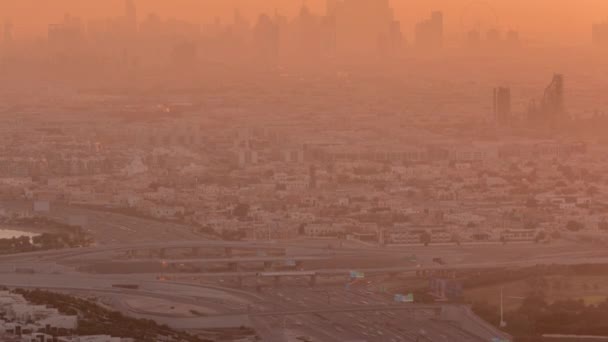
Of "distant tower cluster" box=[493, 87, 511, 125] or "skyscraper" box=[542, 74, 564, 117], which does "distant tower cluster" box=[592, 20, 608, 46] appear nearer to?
"distant tower cluster" box=[493, 87, 511, 125]

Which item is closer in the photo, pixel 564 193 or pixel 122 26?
pixel 564 193

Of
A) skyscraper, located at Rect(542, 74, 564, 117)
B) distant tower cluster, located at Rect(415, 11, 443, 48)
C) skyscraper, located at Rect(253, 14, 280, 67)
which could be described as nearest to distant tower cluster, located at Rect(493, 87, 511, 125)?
skyscraper, located at Rect(542, 74, 564, 117)

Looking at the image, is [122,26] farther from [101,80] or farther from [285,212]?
[285,212]

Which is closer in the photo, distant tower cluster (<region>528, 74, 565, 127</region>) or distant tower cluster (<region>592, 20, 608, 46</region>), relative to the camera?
distant tower cluster (<region>528, 74, 565, 127</region>)

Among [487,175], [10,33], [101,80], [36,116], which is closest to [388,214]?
[487,175]

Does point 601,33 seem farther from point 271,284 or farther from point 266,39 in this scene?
point 271,284

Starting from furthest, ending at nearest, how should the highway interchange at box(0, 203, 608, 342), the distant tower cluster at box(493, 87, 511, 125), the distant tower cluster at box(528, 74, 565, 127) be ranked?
1. the distant tower cluster at box(493, 87, 511, 125)
2. the distant tower cluster at box(528, 74, 565, 127)
3. the highway interchange at box(0, 203, 608, 342)
